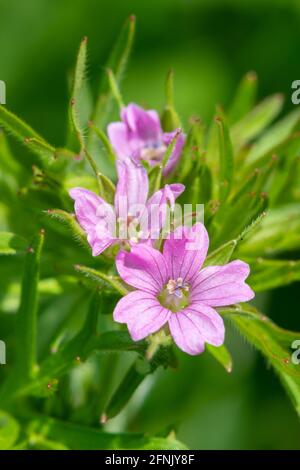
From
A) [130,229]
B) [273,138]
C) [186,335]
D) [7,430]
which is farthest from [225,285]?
[273,138]

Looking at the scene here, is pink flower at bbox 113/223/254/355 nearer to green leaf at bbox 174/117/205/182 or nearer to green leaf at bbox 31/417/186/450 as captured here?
green leaf at bbox 174/117/205/182

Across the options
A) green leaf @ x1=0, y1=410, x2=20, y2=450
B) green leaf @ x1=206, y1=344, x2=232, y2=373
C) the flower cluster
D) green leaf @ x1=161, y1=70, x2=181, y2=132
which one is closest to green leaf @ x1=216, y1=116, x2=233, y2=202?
green leaf @ x1=161, y1=70, x2=181, y2=132

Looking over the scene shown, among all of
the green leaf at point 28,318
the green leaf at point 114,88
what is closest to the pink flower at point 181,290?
the green leaf at point 28,318

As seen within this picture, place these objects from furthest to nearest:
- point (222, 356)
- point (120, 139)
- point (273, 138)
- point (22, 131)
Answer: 1. point (273, 138)
2. point (120, 139)
3. point (22, 131)
4. point (222, 356)

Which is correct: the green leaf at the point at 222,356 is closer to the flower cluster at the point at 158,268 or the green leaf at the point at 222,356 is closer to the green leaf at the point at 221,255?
the flower cluster at the point at 158,268

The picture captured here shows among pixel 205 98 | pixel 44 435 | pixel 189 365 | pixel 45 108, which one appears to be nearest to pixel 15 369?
pixel 44 435

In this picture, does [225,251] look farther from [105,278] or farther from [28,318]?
[28,318]
